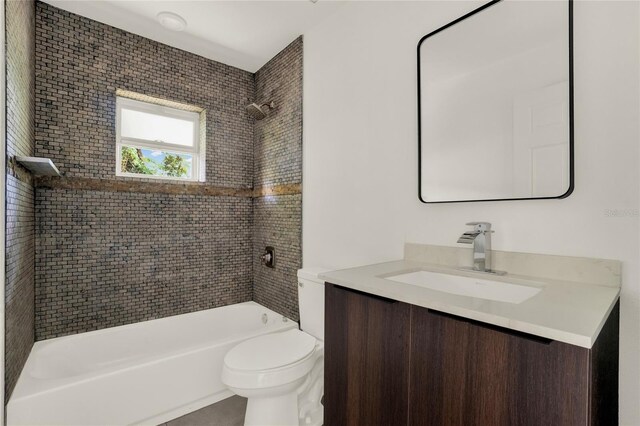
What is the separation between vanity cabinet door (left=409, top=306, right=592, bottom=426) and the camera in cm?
70

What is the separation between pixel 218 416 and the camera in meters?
2.02

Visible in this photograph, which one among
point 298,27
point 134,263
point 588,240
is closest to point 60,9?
point 298,27

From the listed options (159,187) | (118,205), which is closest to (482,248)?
(159,187)

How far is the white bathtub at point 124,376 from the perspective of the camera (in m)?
1.63

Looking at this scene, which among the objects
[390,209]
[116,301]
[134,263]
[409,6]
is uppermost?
[409,6]

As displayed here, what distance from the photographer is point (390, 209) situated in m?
1.91

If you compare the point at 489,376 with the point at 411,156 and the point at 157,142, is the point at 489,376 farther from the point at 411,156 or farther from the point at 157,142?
the point at 157,142

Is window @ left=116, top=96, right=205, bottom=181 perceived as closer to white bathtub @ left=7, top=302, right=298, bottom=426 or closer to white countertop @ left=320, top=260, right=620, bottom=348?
white bathtub @ left=7, top=302, right=298, bottom=426

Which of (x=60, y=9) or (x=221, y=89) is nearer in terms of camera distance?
(x=60, y=9)

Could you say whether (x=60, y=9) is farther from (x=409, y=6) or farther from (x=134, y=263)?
(x=409, y=6)

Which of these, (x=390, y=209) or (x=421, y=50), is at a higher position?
(x=421, y=50)

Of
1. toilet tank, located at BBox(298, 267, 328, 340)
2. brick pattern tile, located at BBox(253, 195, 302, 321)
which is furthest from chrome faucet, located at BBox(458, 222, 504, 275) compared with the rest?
brick pattern tile, located at BBox(253, 195, 302, 321)

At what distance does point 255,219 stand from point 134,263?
3.79 feet

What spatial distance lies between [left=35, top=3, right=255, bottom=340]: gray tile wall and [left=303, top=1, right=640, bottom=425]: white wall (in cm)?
101
